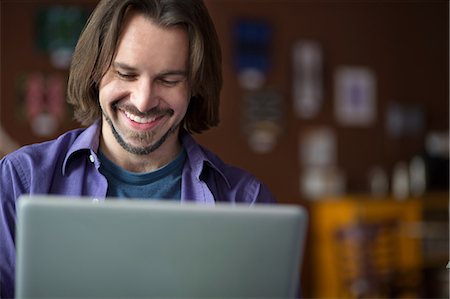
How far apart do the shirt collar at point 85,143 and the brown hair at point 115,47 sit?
A: 0.30ft

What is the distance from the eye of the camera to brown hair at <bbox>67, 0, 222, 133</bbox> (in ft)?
6.45

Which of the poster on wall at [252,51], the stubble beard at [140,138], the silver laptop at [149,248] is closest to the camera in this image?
the silver laptop at [149,248]

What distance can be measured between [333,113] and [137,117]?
14.6 ft

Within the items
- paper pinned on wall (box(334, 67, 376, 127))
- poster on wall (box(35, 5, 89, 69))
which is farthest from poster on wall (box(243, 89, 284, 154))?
poster on wall (box(35, 5, 89, 69))

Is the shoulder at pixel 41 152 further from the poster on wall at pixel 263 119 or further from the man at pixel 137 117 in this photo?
the poster on wall at pixel 263 119

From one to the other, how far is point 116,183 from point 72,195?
0.13 metres

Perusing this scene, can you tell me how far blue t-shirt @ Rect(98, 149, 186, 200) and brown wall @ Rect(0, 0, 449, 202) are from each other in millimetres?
3536

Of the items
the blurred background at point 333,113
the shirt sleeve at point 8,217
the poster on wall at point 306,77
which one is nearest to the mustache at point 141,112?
the shirt sleeve at point 8,217

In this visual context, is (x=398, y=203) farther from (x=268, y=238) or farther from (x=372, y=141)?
(x=268, y=238)

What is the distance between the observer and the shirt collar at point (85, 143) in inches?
76.5

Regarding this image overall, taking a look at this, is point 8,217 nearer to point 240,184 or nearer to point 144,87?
point 144,87

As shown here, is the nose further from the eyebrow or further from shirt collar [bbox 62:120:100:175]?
shirt collar [bbox 62:120:100:175]

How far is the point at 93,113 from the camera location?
2104 millimetres

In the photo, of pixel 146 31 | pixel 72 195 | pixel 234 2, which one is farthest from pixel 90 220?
pixel 234 2
